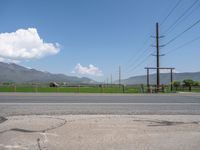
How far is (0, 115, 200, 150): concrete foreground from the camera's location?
5.87m

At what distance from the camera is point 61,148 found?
5.72 m

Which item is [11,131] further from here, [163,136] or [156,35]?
[156,35]

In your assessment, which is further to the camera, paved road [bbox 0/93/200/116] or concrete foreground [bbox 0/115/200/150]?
paved road [bbox 0/93/200/116]

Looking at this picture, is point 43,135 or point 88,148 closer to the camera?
point 88,148

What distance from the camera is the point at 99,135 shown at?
6.83 metres

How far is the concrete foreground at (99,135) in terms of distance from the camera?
19.3 feet

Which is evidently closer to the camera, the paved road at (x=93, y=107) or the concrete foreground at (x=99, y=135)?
the concrete foreground at (x=99, y=135)

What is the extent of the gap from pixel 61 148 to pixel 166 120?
16.4 ft

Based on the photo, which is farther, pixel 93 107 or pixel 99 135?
pixel 93 107

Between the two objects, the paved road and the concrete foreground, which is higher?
the paved road

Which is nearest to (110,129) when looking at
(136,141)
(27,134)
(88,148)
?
(136,141)

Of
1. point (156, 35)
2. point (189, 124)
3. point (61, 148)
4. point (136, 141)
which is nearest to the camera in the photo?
point (61, 148)

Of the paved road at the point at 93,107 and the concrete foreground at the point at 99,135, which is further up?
the paved road at the point at 93,107

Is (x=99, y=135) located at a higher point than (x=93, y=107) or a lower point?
lower
